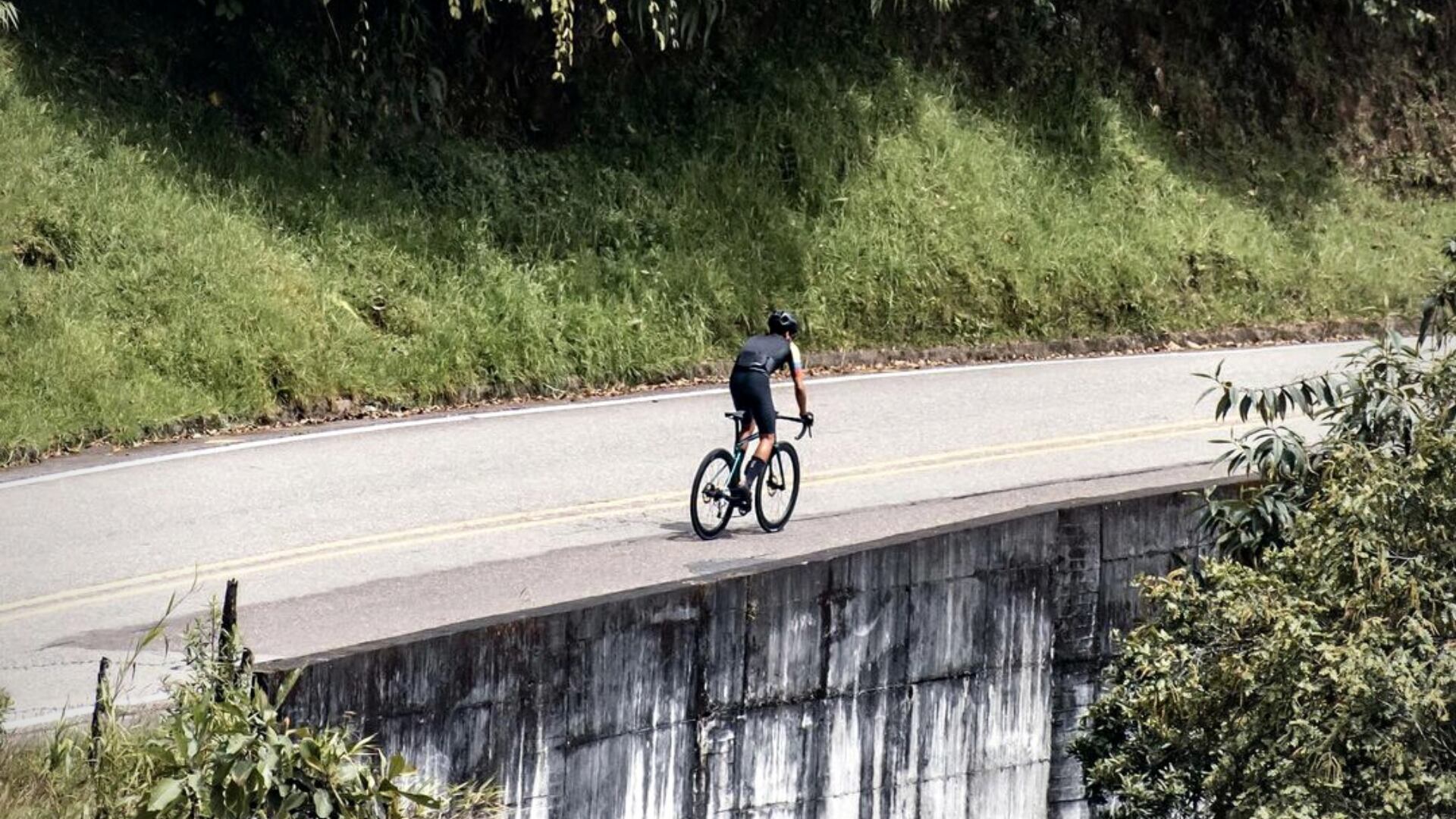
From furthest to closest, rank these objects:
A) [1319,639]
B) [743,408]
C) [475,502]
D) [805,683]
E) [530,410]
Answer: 1. [530,410]
2. [475,502]
3. [743,408]
4. [805,683]
5. [1319,639]

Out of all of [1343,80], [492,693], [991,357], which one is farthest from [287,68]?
[1343,80]

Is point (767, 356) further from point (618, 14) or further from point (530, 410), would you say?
point (618, 14)

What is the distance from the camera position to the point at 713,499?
42.0 ft

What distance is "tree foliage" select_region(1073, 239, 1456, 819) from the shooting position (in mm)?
8086

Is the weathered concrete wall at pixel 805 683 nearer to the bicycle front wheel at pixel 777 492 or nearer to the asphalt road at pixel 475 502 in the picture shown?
the asphalt road at pixel 475 502

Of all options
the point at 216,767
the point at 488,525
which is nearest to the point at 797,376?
the point at 488,525

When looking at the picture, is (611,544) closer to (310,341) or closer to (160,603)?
(160,603)

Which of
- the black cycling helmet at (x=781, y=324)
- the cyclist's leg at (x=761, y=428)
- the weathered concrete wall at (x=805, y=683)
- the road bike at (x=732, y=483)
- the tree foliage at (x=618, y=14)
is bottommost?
the weathered concrete wall at (x=805, y=683)

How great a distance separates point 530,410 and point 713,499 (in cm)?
408

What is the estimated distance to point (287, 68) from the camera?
1916 centimetres

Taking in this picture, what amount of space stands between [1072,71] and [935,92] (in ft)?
8.07

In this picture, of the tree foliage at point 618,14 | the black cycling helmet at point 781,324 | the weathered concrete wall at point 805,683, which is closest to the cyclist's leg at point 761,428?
the black cycling helmet at point 781,324

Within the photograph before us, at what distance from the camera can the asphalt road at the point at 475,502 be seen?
10883 mm

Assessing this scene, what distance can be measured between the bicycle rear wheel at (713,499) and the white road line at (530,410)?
3701 mm
